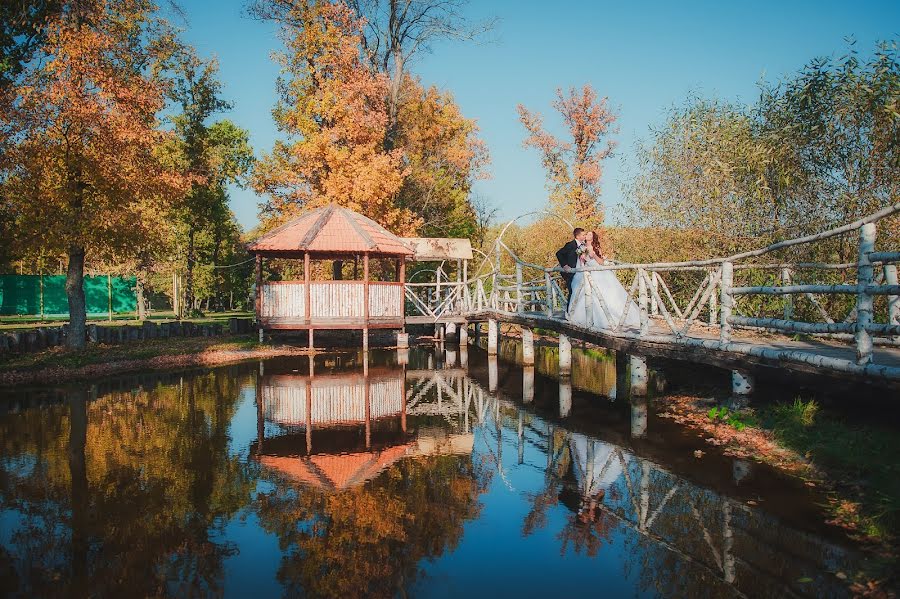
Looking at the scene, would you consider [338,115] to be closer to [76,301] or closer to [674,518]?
[76,301]

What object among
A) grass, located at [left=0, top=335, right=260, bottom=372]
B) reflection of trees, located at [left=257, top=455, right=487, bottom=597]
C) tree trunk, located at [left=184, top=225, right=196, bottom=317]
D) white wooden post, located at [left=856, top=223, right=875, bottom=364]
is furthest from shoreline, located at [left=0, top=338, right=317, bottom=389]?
white wooden post, located at [left=856, top=223, right=875, bottom=364]

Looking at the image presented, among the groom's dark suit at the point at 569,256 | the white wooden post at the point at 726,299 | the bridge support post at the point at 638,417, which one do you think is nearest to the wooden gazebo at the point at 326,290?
the groom's dark suit at the point at 569,256

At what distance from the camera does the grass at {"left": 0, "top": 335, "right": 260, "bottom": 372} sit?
1631cm

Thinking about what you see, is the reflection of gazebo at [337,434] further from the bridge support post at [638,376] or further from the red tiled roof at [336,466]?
the bridge support post at [638,376]

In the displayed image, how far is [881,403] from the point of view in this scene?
8.63 meters

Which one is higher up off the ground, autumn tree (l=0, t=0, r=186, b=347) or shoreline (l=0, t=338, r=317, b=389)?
autumn tree (l=0, t=0, r=186, b=347)

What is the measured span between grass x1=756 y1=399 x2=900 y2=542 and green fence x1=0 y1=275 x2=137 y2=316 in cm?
2977

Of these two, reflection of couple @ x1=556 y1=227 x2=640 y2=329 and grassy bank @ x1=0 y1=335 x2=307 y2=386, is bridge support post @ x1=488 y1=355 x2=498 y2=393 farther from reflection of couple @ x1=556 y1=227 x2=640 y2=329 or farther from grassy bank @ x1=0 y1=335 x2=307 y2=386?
grassy bank @ x1=0 y1=335 x2=307 y2=386

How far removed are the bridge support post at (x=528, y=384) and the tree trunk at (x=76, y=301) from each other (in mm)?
13249

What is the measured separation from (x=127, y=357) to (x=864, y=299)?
17898mm

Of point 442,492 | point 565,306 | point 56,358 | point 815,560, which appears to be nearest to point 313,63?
point 56,358

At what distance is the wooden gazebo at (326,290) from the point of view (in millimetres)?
21234

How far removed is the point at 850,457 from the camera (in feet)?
23.9

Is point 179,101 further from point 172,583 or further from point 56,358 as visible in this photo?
point 172,583
